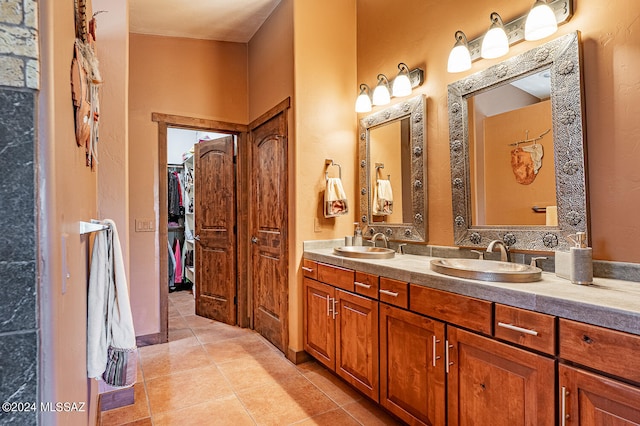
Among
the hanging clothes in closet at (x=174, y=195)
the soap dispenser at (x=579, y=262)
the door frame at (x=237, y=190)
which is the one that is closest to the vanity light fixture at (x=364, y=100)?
the door frame at (x=237, y=190)

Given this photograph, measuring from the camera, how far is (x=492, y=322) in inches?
57.0

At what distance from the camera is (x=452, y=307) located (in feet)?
5.31

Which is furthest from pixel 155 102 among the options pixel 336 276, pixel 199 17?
pixel 336 276

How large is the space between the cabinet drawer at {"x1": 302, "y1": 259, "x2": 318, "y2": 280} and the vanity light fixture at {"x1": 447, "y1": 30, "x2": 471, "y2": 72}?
1649 mm

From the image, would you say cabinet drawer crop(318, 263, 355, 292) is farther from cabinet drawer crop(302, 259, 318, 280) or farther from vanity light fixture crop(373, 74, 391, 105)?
vanity light fixture crop(373, 74, 391, 105)

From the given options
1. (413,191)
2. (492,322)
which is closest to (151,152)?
(413,191)

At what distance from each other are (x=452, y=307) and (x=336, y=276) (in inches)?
38.4

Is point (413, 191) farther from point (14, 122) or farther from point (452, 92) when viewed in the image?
point (14, 122)

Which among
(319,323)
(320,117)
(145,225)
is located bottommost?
(319,323)

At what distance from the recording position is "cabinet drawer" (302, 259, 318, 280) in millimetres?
2716

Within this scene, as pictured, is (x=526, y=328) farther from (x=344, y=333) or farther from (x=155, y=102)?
(x=155, y=102)

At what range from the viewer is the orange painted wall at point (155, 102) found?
3.29 metres

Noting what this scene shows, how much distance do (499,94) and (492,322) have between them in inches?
52.1

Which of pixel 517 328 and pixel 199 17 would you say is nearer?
pixel 517 328
